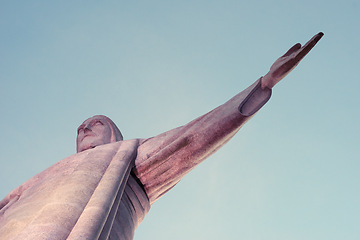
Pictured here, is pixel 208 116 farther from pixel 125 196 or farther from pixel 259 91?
pixel 125 196

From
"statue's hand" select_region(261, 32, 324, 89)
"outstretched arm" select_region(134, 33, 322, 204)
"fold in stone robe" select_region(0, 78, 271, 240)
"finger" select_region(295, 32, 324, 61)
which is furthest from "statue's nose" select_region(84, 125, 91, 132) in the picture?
"finger" select_region(295, 32, 324, 61)

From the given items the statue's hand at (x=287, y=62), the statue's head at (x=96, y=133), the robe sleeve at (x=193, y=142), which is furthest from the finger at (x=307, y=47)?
the statue's head at (x=96, y=133)

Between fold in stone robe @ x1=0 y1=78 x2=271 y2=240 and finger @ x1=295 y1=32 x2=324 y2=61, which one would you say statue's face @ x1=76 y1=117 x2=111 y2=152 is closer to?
fold in stone robe @ x1=0 y1=78 x2=271 y2=240

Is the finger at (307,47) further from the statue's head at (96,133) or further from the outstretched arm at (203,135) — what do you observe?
the statue's head at (96,133)

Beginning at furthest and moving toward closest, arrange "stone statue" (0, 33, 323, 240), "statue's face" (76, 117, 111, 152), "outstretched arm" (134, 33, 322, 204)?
1. "statue's face" (76, 117, 111, 152)
2. "outstretched arm" (134, 33, 322, 204)
3. "stone statue" (0, 33, 323, 240)

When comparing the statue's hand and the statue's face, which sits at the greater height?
the statue's face

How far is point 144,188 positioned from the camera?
27.1 feet

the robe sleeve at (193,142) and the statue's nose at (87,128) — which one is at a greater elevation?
the statue's nose at (87,128)

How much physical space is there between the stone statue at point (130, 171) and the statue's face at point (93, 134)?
1.47 m

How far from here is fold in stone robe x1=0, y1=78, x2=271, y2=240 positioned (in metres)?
6.30

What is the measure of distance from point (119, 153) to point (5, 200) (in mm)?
2634

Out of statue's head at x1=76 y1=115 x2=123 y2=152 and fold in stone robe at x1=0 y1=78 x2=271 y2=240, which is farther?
statue's head at x1=76 y1=115 x2=123 y2=152

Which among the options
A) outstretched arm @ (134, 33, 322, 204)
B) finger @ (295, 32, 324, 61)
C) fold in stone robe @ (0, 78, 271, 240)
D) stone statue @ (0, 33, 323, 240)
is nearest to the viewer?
fold in stone robe @ (0, 78, 271, 240)

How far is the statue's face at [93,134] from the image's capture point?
392 inches
